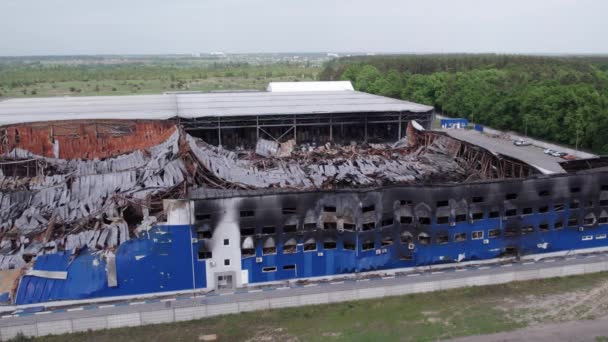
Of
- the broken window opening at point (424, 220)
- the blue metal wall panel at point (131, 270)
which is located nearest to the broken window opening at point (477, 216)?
the broken window opening at point (424, 220)

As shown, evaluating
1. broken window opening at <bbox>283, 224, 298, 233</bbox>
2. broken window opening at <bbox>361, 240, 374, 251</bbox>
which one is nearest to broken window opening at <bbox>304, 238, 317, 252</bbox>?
broken window opening at <bbox>283, 224, 298, 233</bbox>

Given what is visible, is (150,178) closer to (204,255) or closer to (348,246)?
(204,255)

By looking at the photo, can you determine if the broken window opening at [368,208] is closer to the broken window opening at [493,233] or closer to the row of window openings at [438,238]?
the row of window openings at [438,238]

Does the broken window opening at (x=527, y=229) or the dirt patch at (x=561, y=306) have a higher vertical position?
the broken window opening at (x=527, y=229)

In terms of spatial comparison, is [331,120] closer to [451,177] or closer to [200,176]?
[451,177]

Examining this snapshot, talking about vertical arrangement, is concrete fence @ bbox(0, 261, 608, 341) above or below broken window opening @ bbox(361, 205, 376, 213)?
below

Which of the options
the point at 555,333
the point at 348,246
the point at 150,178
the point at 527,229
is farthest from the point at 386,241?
the point at 150,178

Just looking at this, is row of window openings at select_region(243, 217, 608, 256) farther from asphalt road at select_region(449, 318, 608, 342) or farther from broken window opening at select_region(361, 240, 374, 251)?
asphalt road at select_region(449, 318, 608, 342)
